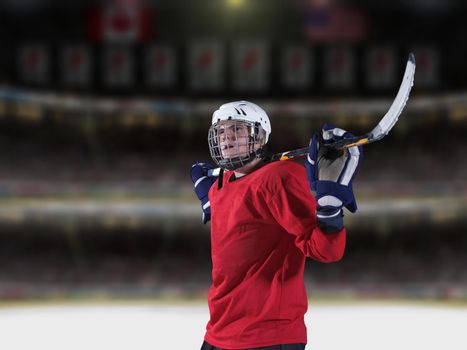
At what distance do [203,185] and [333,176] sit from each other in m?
0.89

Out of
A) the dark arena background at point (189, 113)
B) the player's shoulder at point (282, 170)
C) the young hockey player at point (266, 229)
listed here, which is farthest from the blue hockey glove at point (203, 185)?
the dark arena background at point (189, 113)

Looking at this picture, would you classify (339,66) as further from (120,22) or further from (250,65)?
(120,22)

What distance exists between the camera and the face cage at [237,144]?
6.40 ft

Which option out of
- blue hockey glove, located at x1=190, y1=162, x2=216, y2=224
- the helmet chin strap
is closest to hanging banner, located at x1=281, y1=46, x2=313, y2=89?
blue hockey glove, located at x1=190, y1=162, x2=216, y2=224

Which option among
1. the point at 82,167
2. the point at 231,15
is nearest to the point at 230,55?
the point at 231,15

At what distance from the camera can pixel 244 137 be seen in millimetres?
1965

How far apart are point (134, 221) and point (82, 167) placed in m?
1.51

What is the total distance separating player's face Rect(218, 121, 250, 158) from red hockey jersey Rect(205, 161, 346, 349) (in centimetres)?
9

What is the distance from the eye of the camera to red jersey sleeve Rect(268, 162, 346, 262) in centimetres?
168

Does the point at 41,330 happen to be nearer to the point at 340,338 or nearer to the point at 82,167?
the point at 340,338

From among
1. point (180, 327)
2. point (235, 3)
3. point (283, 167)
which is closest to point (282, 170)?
point (283, 167)

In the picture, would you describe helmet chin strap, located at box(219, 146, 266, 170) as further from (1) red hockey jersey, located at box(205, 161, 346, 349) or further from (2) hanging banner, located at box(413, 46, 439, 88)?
(2) hanging banner, located at box(413, 46, 439, 88)

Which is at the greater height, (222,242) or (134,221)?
(222,242)

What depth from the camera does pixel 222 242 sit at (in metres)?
1.94
